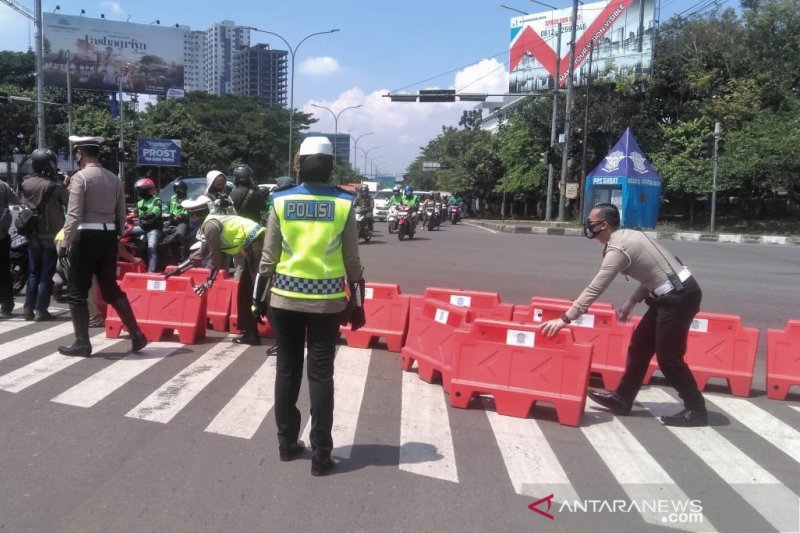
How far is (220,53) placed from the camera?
121 metres

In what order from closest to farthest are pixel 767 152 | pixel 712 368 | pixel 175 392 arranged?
1. pixel 175 392
2. pixel 712 368
3. pixel 767 152

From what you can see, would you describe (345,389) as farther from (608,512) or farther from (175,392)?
(608,512)

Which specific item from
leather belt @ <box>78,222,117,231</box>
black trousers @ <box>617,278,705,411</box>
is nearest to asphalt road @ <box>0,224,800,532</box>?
black trousers @ <box>617,278,705,411</box>

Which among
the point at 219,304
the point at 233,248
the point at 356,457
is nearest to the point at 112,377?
the point at 233,248

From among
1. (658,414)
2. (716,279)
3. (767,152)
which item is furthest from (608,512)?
(767,152)

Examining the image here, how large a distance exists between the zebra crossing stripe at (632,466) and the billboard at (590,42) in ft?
112

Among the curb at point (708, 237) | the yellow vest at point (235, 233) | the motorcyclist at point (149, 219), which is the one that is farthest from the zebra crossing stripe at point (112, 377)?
the curb at point (708, 237)

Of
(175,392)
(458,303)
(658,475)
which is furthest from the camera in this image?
(458,303)

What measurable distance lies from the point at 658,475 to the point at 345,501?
200 centimetres

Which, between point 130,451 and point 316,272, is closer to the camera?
point 316,272

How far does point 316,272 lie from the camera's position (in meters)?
3.90

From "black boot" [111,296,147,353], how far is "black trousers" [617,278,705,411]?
4.46 meters

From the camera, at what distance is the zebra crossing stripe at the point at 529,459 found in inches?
156

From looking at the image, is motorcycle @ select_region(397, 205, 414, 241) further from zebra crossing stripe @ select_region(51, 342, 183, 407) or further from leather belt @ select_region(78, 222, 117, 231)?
leather belt @ select_region(78, 222, 117, 231)
